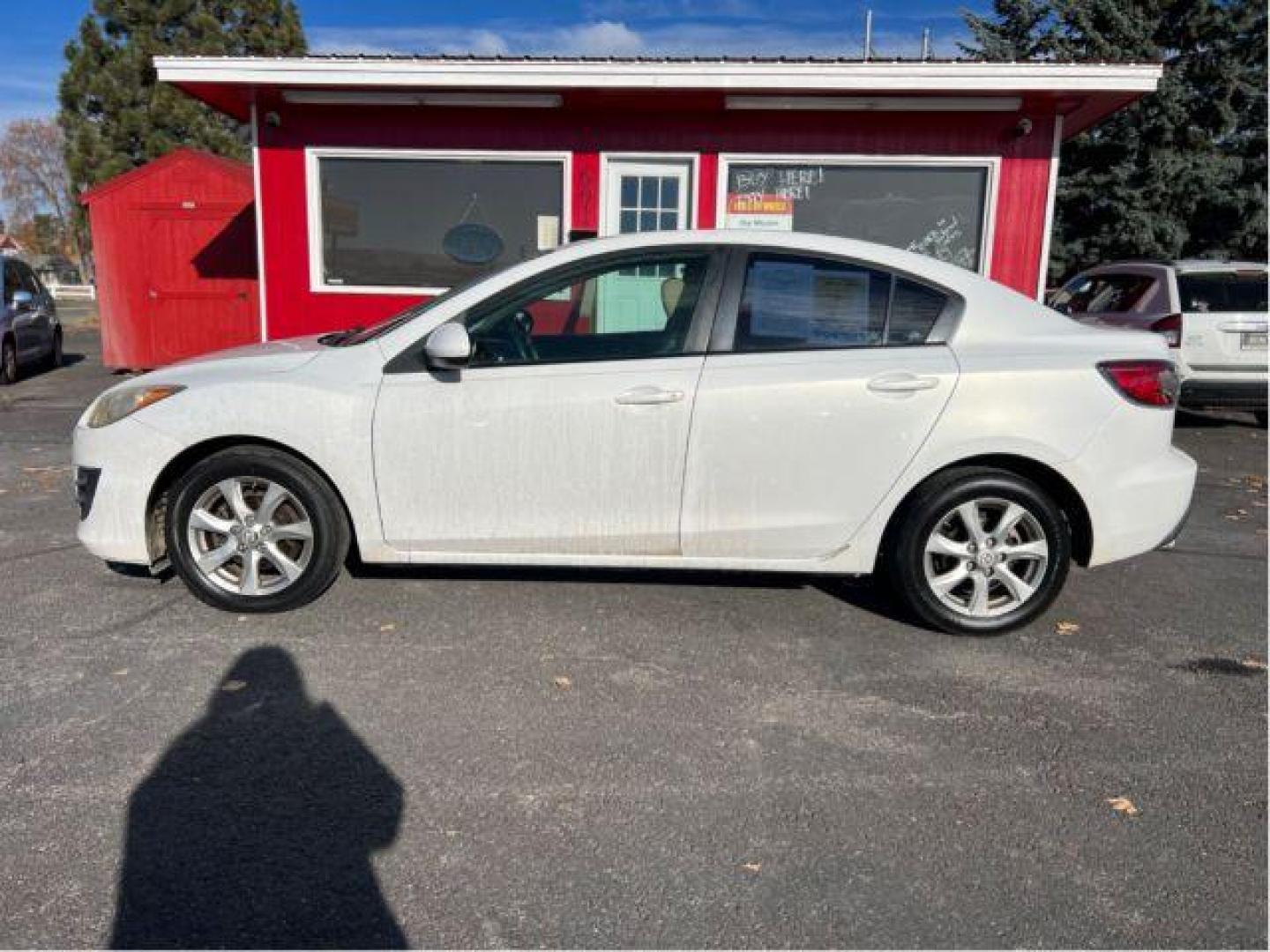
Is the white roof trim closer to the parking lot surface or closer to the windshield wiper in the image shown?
the windshield wiper

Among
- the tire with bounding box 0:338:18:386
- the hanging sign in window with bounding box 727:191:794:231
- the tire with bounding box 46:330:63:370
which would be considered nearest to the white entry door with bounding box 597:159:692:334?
the hanging sign in window with bounding box 727:191:794:231

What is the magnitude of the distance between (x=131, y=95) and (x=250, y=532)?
1071 inches

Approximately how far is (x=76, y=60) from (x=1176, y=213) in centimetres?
2754

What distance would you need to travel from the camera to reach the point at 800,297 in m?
4.08

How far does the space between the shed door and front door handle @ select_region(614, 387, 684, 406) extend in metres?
9.87

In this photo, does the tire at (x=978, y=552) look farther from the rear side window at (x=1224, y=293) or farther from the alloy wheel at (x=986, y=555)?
the rear side window at (x=1224, y=293)

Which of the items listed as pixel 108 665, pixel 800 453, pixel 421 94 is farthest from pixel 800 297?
pixel 421 94

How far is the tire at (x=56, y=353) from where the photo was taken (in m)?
13.9

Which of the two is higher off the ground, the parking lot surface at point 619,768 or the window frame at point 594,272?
the window frame at point 594,272

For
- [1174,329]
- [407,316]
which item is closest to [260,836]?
[407,316]

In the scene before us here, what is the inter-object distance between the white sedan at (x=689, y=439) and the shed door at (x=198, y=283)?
8.83m

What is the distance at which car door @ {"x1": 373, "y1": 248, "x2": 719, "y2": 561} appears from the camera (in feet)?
13.0

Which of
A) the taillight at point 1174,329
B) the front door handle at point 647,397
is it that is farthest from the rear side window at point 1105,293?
the front door handle at point 647,397

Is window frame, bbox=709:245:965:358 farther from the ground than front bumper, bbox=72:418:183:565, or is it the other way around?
window frame, bbox=709:245:965:358
